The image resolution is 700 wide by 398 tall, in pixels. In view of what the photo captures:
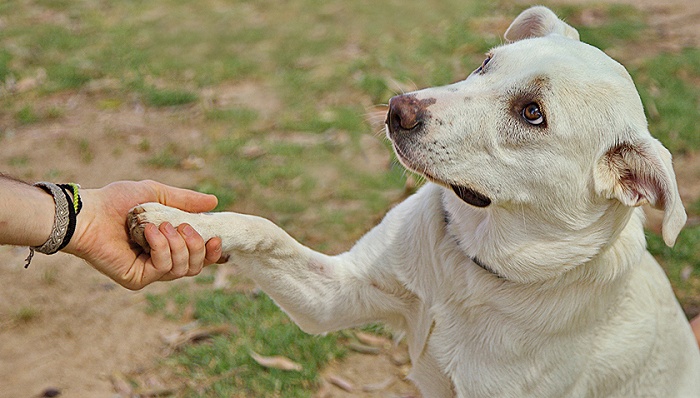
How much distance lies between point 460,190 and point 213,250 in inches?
36.4

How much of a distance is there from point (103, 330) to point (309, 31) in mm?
5113

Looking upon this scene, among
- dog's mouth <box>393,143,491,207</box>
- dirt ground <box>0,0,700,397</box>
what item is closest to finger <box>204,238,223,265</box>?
dog's mouth <box>393,143,491,207</box>

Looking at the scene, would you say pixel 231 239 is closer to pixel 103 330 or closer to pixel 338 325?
pixel 338 325

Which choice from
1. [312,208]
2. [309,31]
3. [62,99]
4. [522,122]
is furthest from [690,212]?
[62,99]

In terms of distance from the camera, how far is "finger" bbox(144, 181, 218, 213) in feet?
9.82

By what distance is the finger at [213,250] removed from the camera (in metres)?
2.80

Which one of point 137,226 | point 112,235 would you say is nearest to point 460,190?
point 137,226

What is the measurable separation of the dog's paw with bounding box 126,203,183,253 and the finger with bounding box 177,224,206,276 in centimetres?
5

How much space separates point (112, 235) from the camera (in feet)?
9.23

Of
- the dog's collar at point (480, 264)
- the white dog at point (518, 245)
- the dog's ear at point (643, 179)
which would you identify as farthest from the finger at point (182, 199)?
the dog's ear at point (643, 179)

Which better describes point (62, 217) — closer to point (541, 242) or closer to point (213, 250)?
point (213, 250)

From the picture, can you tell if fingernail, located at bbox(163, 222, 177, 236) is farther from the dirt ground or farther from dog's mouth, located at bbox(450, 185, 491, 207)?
the dirt ground

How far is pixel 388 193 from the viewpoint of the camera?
5621 mm

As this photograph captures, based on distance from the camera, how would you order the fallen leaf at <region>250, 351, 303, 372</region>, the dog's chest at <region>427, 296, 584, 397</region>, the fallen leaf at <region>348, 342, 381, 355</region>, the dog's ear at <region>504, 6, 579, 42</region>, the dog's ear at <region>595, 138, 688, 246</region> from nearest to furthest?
the dog's ear at <region>595, 138, 688, 246</region>
the dog's chest at <region>427, 296, 584, 397</region>
the dog's ear at <region>504, 6, 579, 42</region>
the fallen leaf at <region>250, 351, 303, 372</region>
the fallen leaf at <region>348, 342, 381, 355</region>
